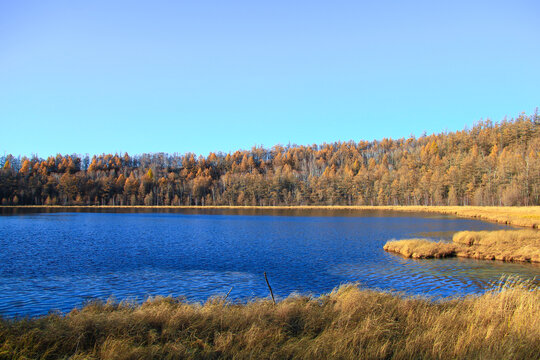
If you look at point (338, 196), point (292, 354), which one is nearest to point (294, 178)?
point (338, 196)

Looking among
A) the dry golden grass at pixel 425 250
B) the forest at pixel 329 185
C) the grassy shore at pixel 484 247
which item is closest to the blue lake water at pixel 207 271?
the dry golden grass at pixel 425 250

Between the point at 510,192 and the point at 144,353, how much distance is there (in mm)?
106607

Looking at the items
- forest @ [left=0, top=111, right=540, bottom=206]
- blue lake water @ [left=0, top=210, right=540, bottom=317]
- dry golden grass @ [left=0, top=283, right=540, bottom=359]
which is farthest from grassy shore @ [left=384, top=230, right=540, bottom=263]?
forest @ [left=0, top=111, right=540, bottom=206]

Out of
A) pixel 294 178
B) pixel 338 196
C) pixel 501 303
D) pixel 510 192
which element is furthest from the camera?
pixel 294 178

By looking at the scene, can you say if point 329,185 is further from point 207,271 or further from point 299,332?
point 299,332

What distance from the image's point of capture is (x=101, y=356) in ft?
25.8

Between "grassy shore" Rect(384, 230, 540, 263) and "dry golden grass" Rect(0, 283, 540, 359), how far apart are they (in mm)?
17829

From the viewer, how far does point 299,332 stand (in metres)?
10.1

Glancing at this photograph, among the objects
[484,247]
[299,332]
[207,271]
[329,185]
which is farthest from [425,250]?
[329,185]

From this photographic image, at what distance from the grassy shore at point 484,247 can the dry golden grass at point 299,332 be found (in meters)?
17.8

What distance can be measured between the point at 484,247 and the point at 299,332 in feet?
87.2

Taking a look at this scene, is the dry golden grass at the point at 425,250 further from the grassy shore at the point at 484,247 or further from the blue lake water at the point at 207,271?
the blue lake water at the point at 207,271

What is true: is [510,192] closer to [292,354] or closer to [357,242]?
[357,242]

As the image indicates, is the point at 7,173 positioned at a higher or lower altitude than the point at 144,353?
higher
